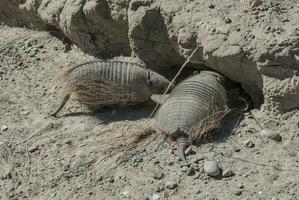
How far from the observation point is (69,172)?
14.1 feet

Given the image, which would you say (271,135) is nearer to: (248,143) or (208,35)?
(248,143)

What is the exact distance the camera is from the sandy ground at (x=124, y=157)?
12.9 ft

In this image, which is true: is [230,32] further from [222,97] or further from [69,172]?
[69,172]

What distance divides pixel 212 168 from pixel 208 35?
1.00 meters

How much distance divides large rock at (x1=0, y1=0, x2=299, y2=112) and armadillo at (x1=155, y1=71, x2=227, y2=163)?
0.50 feet

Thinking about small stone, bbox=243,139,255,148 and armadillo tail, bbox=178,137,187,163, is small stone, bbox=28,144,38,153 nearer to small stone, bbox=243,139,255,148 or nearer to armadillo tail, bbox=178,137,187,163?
armadillo tail, bbox=178,137,187,163

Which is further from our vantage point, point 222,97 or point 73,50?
point 73,50

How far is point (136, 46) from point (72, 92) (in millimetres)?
619

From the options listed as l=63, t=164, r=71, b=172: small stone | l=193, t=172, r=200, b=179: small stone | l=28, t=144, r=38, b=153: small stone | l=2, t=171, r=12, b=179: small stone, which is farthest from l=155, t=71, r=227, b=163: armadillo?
l=2, t=171, r=12, b=179: small stone

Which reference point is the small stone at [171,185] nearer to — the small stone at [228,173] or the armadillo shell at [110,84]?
the small stone at [228,173]

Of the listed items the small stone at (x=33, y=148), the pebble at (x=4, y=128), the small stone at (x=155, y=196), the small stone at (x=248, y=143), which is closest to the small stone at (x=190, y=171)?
the small stone at (x=155, y=196)

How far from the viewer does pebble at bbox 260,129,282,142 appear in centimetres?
416

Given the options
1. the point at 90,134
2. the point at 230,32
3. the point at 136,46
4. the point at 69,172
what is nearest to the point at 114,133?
the point at 90,134

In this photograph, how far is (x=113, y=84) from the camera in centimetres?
483
